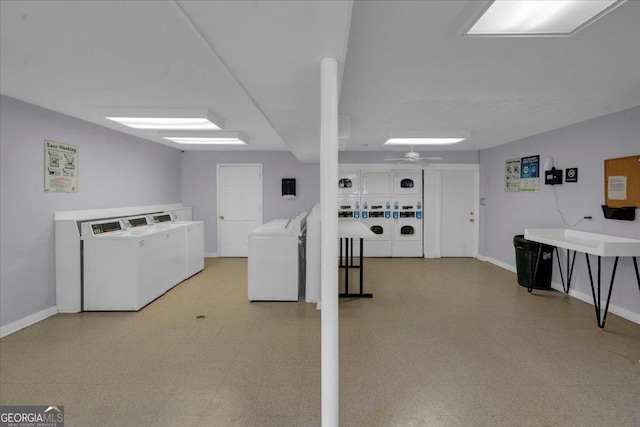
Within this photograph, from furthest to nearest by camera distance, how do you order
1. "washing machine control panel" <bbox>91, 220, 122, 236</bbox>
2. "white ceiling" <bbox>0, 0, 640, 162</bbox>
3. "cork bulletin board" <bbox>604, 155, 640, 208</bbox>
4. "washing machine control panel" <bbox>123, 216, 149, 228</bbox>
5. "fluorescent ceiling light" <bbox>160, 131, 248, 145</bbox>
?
"fluorescent ceiling light" <bbox>160, 131, 248, 145</bbox> < "washing machine control panel" <bbox>123, 216, 149, 228</bbox> < "washing machine control panel" <bbox>91, 220, 122, 236</bbox> < "cork bulletin board" <bbox>604, 155, 640, 208</bbox> < "white ceiling" <bbox>0, 0, 640, 162</bbox>

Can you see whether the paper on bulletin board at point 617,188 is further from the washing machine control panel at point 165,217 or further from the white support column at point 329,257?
the washing machine control panel at point 165,217

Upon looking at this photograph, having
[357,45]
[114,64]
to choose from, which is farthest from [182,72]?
[357,45]

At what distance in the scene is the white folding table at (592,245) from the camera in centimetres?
337

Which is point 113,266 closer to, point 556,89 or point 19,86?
point 19,86

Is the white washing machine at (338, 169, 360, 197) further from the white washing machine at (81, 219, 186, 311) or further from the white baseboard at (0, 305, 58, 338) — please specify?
the white baseboard at (0, 305, 58, 338)

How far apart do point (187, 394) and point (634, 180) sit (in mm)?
4853

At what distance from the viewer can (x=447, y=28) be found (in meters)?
2.04

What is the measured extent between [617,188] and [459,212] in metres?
3.55

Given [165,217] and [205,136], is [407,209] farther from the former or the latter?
[165,217]

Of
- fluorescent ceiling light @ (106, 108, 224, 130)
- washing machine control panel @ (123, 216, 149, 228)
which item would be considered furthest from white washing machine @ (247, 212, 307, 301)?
washing machine control panel @ (123, 216, 149, 228)

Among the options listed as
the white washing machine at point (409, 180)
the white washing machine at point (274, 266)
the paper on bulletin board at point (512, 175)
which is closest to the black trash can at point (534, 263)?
the paper on bulletin board at point (512, 175)

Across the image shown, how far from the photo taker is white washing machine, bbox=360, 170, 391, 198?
24.6ft

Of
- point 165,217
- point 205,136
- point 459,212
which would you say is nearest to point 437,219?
point 459,212

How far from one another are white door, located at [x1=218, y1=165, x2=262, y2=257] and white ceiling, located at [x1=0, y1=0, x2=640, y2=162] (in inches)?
128
